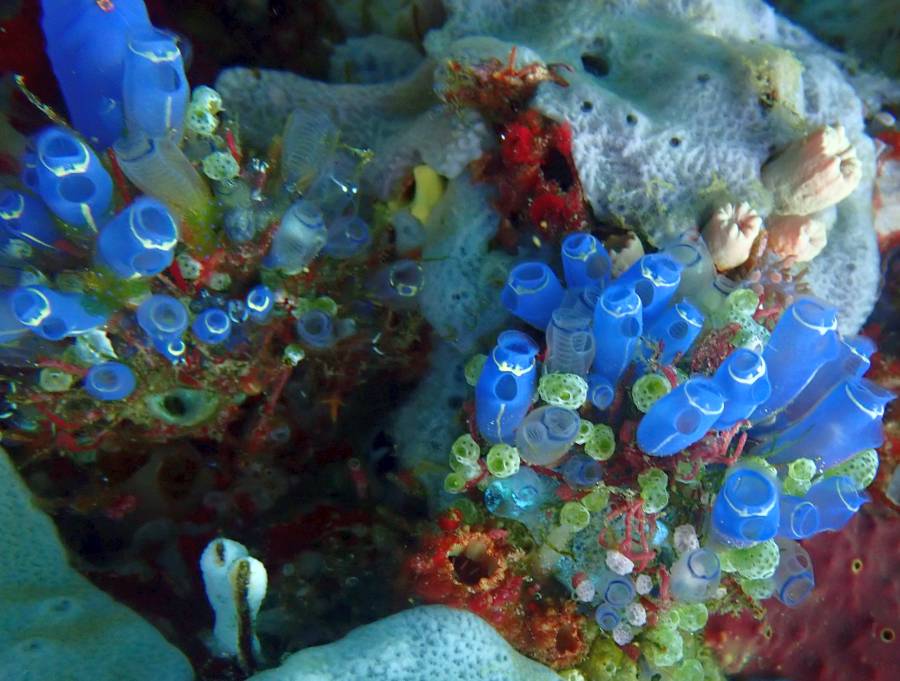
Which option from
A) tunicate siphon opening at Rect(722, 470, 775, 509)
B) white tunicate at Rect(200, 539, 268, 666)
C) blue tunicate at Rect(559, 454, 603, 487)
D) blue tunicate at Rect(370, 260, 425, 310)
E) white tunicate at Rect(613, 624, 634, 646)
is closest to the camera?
white tunicate at Rect(200, 539, 268, 666)

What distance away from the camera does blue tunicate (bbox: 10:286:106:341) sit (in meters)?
2.21

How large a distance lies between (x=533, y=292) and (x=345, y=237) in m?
0.81

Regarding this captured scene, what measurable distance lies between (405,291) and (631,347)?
0.99 m

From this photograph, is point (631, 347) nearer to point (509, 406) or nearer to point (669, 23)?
Answer: point (509, 406)

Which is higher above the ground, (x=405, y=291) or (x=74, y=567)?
(x=405, y=291)

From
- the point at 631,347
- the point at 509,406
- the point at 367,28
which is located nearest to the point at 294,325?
the point at 509,406

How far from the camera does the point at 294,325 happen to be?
2.84 m

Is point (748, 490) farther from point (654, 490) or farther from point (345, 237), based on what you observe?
point (345, 237)

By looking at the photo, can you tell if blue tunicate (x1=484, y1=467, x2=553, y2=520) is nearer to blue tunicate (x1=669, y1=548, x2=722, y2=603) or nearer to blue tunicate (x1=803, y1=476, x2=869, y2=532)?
blue tunicate (x1=669, y1=548, x2=722, y2=603)

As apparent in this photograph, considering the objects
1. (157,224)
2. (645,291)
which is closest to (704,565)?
(645,291)

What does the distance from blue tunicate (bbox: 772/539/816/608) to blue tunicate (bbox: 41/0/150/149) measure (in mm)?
3003

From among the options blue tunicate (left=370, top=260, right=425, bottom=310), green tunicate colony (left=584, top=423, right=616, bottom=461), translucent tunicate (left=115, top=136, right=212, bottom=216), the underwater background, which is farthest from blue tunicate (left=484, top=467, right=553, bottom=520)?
translucent tunicate (left=115, top=136, right=212, bottom=216)

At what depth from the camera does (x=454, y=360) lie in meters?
3.09

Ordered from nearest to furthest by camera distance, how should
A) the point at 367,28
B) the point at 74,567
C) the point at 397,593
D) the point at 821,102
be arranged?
the point at 397,593
the point at 74,567
the point at 821,102
the point at 367,28
